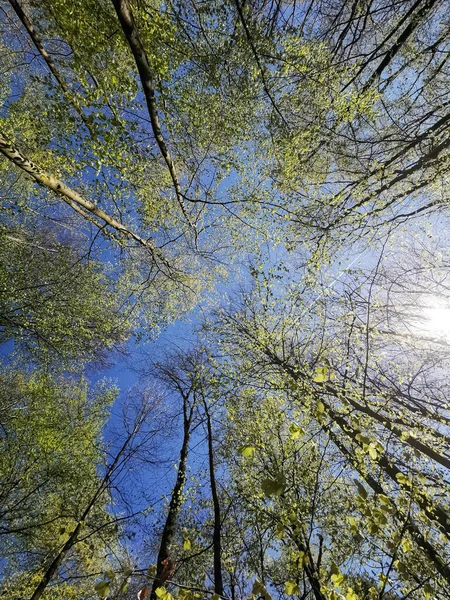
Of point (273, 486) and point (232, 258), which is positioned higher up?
point (232, 258)

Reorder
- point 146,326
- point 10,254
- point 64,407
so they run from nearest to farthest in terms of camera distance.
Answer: point 10,254 < point 146,326 < point 64,407

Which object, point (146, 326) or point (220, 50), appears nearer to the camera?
point (220, 50)

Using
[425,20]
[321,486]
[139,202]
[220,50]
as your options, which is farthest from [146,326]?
[425,20]

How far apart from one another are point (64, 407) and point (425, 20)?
1456cm

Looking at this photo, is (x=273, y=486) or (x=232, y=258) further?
(x=232, y=258)

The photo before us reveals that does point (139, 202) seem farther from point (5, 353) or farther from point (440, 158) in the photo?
point (5, 353)

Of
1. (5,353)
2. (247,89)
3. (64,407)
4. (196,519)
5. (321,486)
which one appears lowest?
(321,486)

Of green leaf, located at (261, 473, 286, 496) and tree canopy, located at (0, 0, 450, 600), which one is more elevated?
tree canopy, located at (0, 0, 450, 600)

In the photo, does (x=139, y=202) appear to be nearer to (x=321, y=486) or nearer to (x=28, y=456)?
(x=321, y=486)

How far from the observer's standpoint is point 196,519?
636cm

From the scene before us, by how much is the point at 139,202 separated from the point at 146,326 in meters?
4.31

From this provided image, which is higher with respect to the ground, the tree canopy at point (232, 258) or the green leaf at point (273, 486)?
the tree canopy at point (232, 258)

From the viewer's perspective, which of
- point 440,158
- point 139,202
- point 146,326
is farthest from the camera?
point 146,326

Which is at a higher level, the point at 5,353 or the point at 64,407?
the point at 5,353
